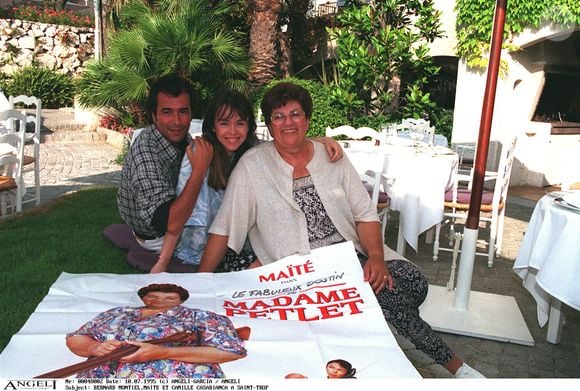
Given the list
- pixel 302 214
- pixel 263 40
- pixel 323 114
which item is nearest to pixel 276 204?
pixel 302 214

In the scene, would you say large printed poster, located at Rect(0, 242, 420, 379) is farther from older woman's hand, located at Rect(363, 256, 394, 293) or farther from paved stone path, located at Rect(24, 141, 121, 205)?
paved stone path, located at Rect(24, 141, 121, 205)

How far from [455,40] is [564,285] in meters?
7.35

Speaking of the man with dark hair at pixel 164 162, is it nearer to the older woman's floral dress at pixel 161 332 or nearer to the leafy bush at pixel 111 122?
the older woman's floral dress at pixel 161 332

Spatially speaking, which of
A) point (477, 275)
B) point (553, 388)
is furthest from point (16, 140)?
point (553, 388)

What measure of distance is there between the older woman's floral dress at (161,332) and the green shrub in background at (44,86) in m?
14.9

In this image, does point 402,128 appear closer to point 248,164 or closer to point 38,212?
point 38,212

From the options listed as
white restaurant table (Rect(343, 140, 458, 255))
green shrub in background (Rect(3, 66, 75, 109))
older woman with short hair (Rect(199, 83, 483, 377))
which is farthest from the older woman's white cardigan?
green shrub in background (Rect(3, 66, 75, 109))

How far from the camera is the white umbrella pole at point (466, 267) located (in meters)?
3.31

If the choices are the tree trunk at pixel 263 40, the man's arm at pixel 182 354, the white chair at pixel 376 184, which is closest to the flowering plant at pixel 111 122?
the tree trunk at pixel 263 40

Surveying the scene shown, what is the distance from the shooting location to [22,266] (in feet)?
10.1

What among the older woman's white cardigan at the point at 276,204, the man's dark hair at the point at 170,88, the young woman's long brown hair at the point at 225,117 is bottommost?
the older woman's white cardigan at the point at 276,204

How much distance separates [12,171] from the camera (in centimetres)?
530

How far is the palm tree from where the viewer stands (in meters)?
9.05

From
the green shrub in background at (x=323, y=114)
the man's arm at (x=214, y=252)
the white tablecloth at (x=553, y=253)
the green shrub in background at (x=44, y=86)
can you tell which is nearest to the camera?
the man's arm at (x=214, y=252)
